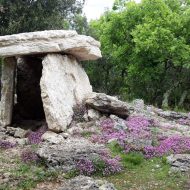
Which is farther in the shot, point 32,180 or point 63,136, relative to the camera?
point 63,136

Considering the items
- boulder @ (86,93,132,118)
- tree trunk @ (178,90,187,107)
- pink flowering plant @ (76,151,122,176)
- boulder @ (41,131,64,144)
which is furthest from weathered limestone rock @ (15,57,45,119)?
tree trunk @ (178,90,187,107)

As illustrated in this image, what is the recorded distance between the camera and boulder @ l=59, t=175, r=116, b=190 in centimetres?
1282

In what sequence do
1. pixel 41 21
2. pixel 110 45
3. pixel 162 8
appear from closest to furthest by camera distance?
pixel 41 21 → pixel 162 8 → pixel 110 45

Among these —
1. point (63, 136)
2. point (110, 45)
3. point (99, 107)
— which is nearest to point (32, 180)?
point (63, 136)

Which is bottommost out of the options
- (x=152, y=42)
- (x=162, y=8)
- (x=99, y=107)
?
(x=99, y=107)

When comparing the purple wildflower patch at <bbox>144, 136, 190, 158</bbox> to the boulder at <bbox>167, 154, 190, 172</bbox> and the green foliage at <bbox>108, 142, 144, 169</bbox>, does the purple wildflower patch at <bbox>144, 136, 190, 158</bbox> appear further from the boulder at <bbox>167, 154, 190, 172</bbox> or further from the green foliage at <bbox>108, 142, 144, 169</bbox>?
the boulder at <bbox>167, 154, 190, 172</bbox>

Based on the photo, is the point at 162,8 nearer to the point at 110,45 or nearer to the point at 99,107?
the point at 110,45

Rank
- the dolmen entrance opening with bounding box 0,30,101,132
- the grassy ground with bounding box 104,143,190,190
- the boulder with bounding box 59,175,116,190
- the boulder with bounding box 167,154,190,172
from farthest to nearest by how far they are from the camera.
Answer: the dolmen entrance opening with bounding box 0,30,101,132 → the boulder with bounding box 167,154,190,172 → the grassy ground with bounding box 104,143,190,190 → the boulder with bounding box 59,175,116,190

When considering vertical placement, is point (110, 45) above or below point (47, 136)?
above

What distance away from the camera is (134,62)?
39.7m

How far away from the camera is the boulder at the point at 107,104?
20.7 metres

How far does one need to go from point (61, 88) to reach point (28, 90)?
10.6ft

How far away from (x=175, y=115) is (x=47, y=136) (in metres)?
9.41

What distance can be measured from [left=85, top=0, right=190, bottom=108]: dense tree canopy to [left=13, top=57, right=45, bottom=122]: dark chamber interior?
1432cm
